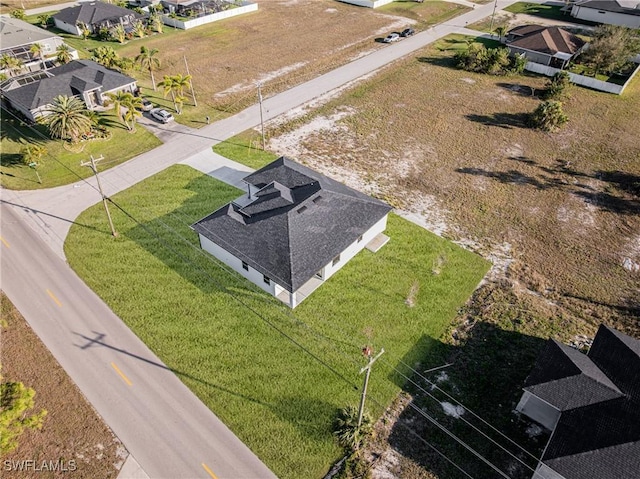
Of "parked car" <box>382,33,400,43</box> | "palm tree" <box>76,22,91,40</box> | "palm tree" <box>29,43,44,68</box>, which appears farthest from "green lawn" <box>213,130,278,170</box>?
"palm tree" <box>76,22,91,40</box>

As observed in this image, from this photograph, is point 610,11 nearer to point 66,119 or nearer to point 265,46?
point 265,46

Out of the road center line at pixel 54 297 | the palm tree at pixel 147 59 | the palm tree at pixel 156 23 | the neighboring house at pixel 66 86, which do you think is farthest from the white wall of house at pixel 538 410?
the palm tree at pixel 156 23

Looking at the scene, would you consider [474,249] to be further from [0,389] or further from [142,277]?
[0,389]

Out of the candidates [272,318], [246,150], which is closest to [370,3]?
[246,150]

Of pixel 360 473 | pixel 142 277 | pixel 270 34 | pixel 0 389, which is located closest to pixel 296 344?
pixel 360 473

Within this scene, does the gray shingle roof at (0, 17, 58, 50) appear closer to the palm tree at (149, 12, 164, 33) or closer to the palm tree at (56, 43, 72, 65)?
the palm tree at (56, 43, 72, 65)

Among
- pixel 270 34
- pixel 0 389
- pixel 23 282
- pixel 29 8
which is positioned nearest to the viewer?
pixel 0 389

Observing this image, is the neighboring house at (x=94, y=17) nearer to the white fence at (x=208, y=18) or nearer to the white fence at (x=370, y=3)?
the white fence at (x=208, y=18)
